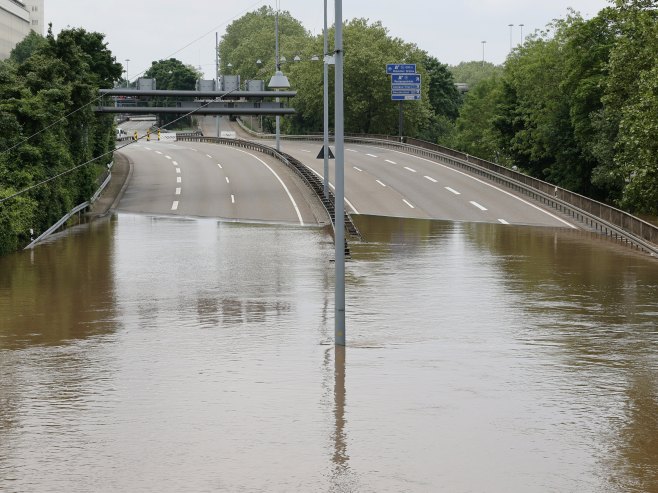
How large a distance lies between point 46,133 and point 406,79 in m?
45.3

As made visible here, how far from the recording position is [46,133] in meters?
45.3

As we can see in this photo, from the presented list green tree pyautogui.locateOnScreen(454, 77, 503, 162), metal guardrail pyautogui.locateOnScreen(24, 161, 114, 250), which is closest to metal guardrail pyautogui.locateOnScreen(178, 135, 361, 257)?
metal guardrail pyautogui.locateOnScreen(24, 161, 114, 250)

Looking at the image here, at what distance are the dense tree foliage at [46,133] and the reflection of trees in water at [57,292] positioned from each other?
1.79 meters

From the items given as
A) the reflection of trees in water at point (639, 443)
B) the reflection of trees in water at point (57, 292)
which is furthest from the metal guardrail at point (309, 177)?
the reflection of trees in water at point (639, 443)

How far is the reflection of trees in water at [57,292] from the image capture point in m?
23.2

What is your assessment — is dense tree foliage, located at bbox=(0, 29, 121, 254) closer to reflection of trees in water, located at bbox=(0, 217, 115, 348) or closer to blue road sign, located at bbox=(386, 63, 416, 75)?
reflection of trees in water, located at bbox=(0, 217, 115, 348)

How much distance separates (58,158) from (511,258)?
21327mm

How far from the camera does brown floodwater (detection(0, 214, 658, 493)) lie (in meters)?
12.9

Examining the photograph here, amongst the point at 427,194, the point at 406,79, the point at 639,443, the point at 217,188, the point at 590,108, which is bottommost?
the point at 639,443

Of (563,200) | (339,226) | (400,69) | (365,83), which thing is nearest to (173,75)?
(365,83)

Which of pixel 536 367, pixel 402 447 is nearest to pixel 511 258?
pixel 536 367

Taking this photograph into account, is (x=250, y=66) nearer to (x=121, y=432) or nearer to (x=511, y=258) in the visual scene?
(x=511, y=258)

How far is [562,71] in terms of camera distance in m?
73.6

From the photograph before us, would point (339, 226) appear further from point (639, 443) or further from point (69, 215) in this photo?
point (69, 215)
